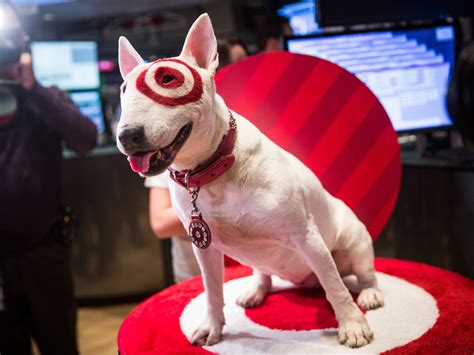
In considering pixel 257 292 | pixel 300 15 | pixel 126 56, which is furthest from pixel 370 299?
pixel 300 15

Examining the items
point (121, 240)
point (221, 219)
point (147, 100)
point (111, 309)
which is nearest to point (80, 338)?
point (111, 309)

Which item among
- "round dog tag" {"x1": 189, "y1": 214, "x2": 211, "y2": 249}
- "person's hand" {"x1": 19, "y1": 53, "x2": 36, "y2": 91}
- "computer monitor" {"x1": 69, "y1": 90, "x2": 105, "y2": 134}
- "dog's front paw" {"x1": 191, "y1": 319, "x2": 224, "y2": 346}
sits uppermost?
"person's hand" {"x1": 19, "y1": 53, "x2": 36, "y2": 91}

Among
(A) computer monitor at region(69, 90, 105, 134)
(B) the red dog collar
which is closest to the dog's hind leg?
(B) the red dog collar

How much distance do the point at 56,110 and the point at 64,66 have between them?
2449 mm

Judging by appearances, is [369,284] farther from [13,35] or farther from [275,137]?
[13,35]

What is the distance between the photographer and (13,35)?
1.81 metres

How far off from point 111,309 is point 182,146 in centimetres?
297

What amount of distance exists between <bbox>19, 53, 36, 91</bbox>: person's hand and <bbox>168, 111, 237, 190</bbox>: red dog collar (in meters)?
1.10

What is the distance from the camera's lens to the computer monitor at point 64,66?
14.2 ft

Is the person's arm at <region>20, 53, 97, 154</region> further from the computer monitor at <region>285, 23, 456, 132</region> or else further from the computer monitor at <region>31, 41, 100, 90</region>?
the computer monitor at <region>31, 41, 100, 90</region>

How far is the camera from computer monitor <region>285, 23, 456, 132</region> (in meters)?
2.35

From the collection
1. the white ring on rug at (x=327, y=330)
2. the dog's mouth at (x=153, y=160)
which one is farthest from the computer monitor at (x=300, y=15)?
the dog's mouth at (x=153, y=160)

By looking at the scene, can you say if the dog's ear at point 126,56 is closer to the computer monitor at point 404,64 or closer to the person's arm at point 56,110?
the person's arm at point 56,110

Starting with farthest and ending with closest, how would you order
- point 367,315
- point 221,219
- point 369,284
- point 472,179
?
point 472,179 < point 369,284 < point 367,315 < point 221,219
